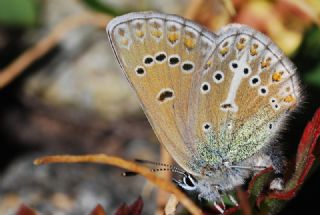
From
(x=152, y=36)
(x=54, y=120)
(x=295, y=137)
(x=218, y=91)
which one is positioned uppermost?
(x=152, y=36)

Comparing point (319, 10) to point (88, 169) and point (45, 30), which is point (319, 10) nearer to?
point (88, 169)

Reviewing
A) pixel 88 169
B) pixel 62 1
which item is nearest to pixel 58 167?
pixel 88 169

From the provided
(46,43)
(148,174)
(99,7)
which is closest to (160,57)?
(148,174)

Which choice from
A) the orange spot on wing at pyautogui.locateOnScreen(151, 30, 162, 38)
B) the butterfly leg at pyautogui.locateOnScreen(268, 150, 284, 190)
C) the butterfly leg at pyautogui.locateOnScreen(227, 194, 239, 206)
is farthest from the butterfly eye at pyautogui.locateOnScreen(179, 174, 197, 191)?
the orange spot on wing at pyautogui.locateOnScreen(151, 30, 162, 38)

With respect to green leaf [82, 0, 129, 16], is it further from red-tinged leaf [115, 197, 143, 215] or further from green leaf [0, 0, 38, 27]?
red-tinged leaf [115, 197, 143, 215]

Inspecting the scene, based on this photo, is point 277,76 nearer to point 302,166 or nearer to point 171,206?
point 302,166

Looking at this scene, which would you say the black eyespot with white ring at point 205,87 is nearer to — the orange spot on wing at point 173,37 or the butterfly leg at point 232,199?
the orange spot on wing at point 173,37
